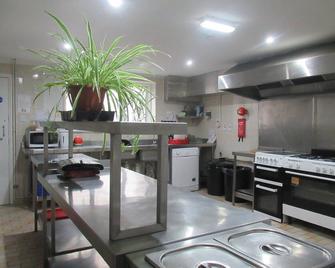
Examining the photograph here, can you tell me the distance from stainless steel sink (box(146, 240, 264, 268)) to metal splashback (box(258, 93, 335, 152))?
11.5 ft

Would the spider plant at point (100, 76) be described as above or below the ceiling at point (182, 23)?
below

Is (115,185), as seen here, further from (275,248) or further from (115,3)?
(115,3)

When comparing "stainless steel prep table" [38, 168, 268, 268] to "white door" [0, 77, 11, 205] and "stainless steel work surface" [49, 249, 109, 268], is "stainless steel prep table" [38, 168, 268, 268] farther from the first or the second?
"white door" [0, 77, 11, 205]

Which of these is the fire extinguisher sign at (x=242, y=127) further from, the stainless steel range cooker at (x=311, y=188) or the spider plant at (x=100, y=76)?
the spider plant at (x=100, y=76)

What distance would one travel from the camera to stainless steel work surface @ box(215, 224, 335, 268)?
859 millimetres

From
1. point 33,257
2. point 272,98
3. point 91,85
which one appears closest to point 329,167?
point 272,98

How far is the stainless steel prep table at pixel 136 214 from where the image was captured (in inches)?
37.5

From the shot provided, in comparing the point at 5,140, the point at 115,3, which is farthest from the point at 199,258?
the point at 5,140

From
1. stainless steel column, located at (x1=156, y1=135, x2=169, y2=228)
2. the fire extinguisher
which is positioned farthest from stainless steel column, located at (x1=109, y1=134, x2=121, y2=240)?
the fire extinguisher

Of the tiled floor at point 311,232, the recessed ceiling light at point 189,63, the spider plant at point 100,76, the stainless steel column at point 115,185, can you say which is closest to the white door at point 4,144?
the recessed ceiling light at point 189,63

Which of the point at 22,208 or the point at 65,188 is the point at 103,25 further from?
the point at 22,208

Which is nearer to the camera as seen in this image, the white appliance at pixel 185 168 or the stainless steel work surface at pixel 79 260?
the stainless steel work surface at pixel 79 260

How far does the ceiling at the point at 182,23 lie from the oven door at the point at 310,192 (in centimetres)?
156

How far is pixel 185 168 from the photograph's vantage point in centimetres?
528
